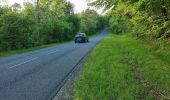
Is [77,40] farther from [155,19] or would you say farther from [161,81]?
[161,81]

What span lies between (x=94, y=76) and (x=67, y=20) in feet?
184

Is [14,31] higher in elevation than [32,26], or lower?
lower

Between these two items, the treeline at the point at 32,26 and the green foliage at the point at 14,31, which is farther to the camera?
the treeline at the point at 32,26

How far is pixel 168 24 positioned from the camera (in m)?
15.8

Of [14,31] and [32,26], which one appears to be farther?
[32,26]

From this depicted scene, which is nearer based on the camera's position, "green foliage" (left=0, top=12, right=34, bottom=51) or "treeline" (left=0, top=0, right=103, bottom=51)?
"green foliage" (left=0, top=12, right=34, bottom=51)

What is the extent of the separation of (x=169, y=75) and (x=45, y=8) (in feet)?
172

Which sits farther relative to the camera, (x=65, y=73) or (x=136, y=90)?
(x=65, y=73)

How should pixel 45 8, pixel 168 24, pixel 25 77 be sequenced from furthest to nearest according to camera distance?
pixel 45 8 < pixel 168 24 < pixel 25 77

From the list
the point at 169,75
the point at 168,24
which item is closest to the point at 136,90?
the point at 169,75

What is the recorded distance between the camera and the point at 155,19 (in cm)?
1928

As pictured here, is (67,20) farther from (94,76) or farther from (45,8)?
(94,76)

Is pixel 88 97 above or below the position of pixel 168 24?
below

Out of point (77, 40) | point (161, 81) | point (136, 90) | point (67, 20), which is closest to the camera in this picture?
point (136, 90)
